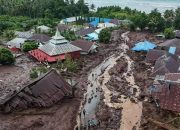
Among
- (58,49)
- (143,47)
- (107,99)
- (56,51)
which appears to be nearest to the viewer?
(107,99)

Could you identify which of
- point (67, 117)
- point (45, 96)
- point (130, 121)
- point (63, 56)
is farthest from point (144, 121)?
point (63, 56)

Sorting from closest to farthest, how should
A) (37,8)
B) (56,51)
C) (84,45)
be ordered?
(56,51), (84,45), (37,8)

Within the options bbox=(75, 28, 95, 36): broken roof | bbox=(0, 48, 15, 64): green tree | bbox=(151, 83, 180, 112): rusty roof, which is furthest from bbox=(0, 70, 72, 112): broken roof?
bbox=(75, 28, 95, 36): broken roof

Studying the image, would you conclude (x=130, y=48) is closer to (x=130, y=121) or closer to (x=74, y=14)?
(x=130, y=121)

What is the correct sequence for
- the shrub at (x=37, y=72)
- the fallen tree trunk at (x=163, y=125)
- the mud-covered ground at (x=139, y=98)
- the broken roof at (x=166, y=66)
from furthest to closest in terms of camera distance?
the shrub at (x=37, y=72)
the broken roof at (x=166, y=66)
the mud-covered ground at (x=139, y=98)
the fallen tree trunk at (x=163, y=125)

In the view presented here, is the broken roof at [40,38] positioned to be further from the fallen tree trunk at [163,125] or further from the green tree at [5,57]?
the fallen tree trunk at [163,125]

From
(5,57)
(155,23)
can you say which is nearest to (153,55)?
(5,57)

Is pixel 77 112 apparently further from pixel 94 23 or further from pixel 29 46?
pixel 94 23

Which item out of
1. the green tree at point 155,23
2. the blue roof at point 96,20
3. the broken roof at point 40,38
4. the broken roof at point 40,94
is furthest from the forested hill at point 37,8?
the broken roof at point 40,94
